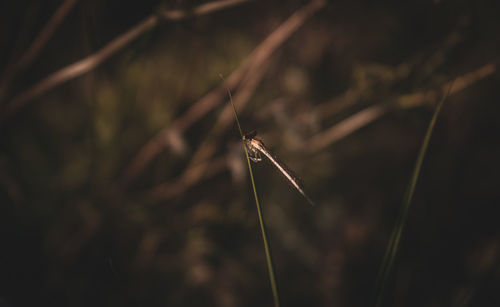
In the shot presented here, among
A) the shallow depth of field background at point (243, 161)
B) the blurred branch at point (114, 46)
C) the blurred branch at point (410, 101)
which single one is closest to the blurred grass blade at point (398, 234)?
the blurred branch at point (410, 101)

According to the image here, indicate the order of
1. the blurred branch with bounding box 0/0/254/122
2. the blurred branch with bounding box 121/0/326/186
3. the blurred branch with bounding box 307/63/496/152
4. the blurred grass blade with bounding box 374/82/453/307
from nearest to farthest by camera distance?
the blurred grass blade with bounding box 374/82/453/307, the blurred branch with bounding box 0/0/254/122, the blurred branch with bounding box 307/63/496/152, the blurred branch with bounding box 121/0/326/186

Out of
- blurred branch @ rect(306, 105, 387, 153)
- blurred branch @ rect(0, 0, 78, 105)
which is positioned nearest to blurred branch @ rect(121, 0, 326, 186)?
blurred branch @ rect(306, 105, 387, 153)

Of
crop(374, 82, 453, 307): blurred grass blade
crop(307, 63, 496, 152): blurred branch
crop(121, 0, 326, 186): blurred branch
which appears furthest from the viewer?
crop(121, 0, 326, 186): blurred branch

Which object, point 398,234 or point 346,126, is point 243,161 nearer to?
point 346,126

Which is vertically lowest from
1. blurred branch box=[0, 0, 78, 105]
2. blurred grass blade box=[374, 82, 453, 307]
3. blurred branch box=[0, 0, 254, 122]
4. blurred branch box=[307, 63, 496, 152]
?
blurred grass blade box=[374, 82, 453, 307]

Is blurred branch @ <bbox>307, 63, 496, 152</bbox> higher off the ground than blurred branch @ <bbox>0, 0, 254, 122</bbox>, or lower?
lower

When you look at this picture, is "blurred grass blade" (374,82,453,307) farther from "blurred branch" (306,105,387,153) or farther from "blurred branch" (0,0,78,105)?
"blurred branch" (0,0,78,105)

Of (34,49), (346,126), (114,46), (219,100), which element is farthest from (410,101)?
(34,49)
